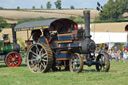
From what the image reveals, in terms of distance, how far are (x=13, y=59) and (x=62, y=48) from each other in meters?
5.41

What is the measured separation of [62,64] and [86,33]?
194 centimetres

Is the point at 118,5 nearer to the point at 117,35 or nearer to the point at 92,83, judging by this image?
the point at 117,35

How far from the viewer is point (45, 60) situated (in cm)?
1244

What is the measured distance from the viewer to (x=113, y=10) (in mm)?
97000

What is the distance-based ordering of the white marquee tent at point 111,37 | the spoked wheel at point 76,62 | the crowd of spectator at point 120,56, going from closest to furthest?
the spoked wheel at point 76,62 < the crowd of spectator at point 120,56 < the white marquee tent at point 111,37

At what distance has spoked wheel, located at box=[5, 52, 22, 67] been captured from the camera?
679 inches

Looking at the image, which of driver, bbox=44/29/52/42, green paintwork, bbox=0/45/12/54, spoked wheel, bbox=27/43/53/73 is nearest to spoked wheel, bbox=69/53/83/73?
spoked wheel, bbox=27/43/53/73

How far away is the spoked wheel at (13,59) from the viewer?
1725 centimetres

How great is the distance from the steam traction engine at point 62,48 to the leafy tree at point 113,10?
260 feet

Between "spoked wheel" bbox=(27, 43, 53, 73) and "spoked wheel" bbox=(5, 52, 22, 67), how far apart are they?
153 inches

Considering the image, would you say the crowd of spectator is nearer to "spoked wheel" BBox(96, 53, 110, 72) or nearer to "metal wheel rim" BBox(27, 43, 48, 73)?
"spoked wheel" BBox(96, 53, 110, 72)

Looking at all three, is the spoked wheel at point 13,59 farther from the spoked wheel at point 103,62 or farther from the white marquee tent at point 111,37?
the white marquee tent at point 111,37

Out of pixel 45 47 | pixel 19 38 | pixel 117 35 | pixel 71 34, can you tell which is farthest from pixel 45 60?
pixel 19 38

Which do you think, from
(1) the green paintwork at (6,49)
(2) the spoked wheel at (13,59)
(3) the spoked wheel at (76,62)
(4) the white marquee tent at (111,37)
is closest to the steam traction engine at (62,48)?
(3) the spoked wheel at (76,62)
